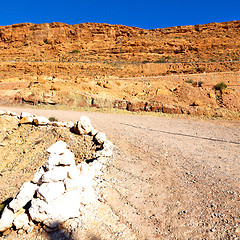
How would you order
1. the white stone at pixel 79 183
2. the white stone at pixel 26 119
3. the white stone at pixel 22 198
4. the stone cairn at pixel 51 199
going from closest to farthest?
the stone cairn at pixel 51 199 → the white stone at pixel 22 198 → the white stone at pixel 79 183 → the white stone at pixel 26 119

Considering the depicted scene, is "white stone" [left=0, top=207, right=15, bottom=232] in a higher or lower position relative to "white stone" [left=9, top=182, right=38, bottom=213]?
lower

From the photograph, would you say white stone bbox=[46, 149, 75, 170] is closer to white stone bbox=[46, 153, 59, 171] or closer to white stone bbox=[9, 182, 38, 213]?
white stone bbox=[46, 153, 59, 171]

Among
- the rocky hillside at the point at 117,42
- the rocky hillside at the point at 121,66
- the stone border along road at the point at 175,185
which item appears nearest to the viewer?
the stone border along road at the point at 175,185

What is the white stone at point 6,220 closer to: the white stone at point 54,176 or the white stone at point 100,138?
the white stone at point 54,176

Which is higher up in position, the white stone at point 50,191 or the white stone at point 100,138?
the white stone at point 100,138

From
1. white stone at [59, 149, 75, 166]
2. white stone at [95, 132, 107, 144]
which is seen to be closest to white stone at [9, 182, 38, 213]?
white stone at [59, 149, 75, 166]

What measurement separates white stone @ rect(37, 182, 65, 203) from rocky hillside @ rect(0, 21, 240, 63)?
34.8 meters

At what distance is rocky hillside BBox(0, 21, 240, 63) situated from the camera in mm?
36438

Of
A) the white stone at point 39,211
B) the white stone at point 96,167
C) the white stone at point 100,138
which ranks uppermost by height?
the white stone at point 100,138

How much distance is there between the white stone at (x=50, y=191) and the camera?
314 cm

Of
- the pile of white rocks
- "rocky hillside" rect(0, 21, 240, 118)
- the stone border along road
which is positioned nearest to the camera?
the stone border along road

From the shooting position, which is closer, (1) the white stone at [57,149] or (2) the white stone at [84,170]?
(2) the white stone at [84,170]

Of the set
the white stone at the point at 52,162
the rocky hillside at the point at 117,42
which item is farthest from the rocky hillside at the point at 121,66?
the white stone at the point at 52,162

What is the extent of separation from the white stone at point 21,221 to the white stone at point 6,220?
9cm
